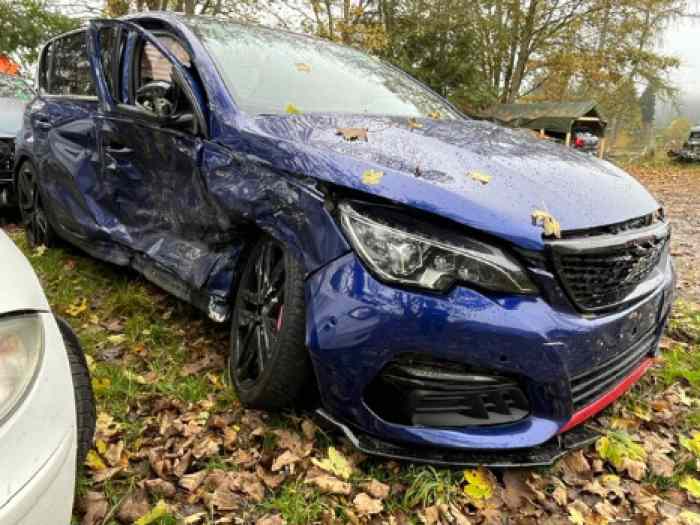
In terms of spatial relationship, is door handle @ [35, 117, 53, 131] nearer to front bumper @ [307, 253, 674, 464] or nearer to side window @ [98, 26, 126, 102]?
side window @ [98, 26, 126, 102]

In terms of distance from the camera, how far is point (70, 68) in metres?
3.82

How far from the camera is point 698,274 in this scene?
4.35 metres

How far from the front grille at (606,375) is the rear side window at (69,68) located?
311 centimetres

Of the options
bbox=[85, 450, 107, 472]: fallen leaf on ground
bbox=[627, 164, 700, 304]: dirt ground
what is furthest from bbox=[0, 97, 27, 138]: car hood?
bbox=[627, 164, 700, 304]: dirt ground

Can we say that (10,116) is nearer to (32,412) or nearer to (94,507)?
(94,507)

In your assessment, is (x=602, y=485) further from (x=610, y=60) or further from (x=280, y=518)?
(x=610, y=60)

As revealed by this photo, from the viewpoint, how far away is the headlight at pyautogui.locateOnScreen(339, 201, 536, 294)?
5.22 ft

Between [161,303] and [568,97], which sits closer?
[161,303]

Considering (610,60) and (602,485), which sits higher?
(610,60)

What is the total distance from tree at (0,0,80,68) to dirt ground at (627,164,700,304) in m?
15.3

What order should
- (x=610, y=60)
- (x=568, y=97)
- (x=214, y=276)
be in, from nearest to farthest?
(x=214, y=276)
(x=610, y=60)
(x=568, y=97)

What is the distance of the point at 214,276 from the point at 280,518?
1.06 m

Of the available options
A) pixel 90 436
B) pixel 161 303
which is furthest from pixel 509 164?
pixel 161 303

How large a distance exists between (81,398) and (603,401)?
172 cm
